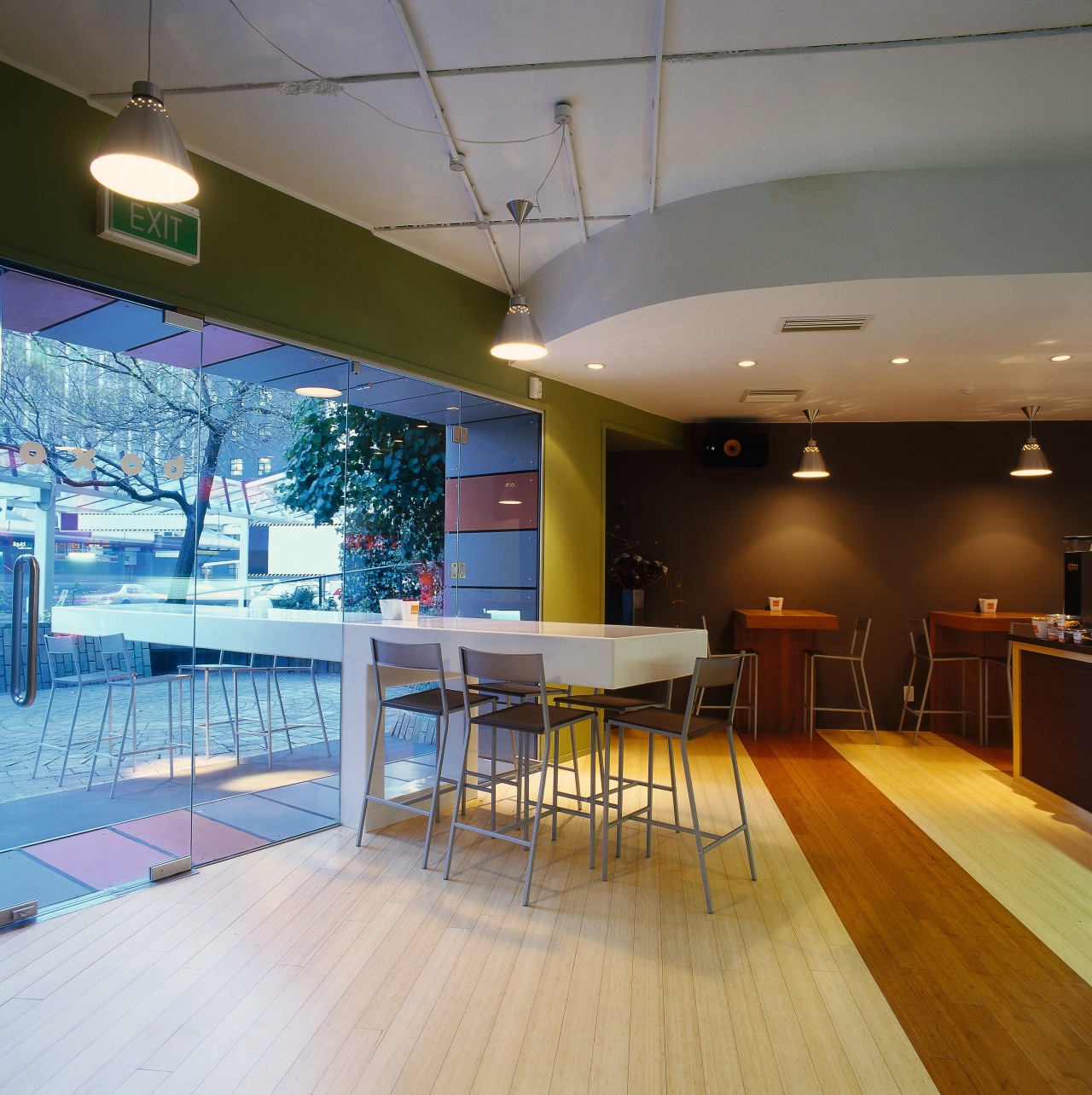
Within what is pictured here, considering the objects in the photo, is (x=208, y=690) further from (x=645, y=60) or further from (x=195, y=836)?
(x=645, y=60)

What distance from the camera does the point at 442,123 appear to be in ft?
11.0

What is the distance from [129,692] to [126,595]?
0.42 meters

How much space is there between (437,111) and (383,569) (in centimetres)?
241

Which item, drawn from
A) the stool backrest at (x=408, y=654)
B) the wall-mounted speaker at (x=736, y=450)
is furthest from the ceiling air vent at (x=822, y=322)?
the wall-mounted speaker at (x=736, y=450)

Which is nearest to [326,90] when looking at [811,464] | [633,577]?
[633,577]

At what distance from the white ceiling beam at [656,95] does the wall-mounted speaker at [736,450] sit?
354 cm

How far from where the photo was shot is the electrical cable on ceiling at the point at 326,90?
282cm

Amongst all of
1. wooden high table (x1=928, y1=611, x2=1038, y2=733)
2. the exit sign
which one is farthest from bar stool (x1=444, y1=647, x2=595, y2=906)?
wooden high table (x1=928, y1=611, x2=1038, y2=733)

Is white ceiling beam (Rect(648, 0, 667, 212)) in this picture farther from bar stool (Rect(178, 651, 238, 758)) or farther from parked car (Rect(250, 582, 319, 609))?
bar stool (Rect(178, 651, 238, 758))

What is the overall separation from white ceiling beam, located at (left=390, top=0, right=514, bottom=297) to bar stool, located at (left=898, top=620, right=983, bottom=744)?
15.3 feet

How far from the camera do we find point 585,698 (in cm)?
390

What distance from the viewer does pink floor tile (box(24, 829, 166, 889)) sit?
3.26m

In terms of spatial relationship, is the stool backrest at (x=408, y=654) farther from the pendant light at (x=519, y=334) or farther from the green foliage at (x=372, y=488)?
the pendant light at (x=519, y=334)

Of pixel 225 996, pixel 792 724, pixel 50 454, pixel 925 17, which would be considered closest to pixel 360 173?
pixel 50 454
